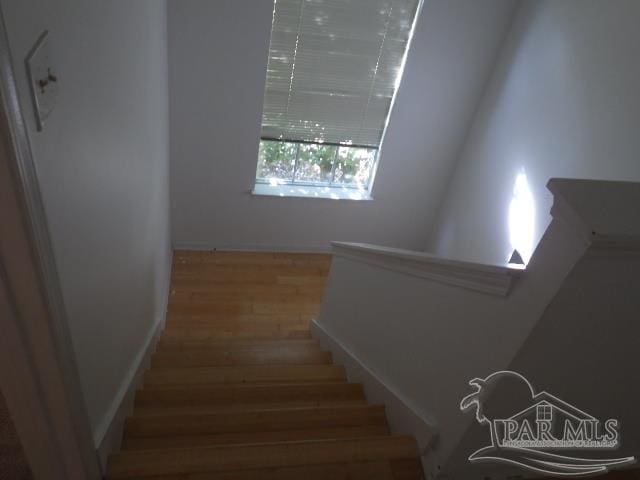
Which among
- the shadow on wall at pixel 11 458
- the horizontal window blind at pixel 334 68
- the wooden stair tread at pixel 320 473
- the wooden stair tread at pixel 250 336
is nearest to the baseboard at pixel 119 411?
the wooden stair tread at pixel 320 473

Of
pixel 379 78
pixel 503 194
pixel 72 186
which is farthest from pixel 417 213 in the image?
pixel 72 186

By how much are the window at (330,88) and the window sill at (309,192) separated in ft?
0.08

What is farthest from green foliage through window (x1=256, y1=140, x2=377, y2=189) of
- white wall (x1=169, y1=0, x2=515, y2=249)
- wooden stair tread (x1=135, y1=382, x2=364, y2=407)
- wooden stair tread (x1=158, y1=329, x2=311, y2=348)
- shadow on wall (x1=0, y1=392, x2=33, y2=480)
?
shadow on wall (x1=0, y1=392, x2=33, y2=480)

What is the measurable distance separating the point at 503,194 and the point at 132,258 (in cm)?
287

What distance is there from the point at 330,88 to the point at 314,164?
0.79 meters

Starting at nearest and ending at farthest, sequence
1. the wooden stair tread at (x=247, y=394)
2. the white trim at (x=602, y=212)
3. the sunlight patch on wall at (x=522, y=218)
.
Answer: the white trim at (x=602, y=212) → the wooden stair tread at (x=247, y=394) → the sunlight patch on wall at (x=522, y=218)

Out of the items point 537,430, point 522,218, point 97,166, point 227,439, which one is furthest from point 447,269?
point 522,218

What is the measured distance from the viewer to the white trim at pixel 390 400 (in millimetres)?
1487

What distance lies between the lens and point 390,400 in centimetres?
177

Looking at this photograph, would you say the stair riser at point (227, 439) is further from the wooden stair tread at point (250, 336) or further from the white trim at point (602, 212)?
the wooden stair tread at point (250, 336)

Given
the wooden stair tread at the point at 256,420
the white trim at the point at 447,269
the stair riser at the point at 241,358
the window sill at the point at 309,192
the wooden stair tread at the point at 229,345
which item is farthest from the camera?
the window sill at the point at 309,192

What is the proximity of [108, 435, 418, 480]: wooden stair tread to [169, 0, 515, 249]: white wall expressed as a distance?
282 centimetres

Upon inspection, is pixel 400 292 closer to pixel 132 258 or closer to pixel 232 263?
pixel 132 258

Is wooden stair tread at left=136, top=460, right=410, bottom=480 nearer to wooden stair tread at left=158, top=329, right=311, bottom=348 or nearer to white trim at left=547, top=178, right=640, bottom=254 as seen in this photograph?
white trim at left=547, top=178, right=640, bottom=254
